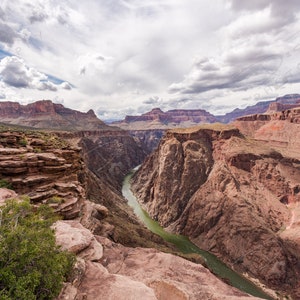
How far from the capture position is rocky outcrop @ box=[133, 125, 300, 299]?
4962cm

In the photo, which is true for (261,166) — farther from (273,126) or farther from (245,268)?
(273,126)

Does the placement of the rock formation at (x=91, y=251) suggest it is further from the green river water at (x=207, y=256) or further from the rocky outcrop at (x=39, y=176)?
the green river water at (x=207, y=256)

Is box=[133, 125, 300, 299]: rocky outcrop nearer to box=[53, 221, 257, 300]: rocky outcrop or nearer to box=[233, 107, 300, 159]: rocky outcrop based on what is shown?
box=[233, 107, 300, 159]: rocky outcrop

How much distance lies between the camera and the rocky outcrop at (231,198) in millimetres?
49625

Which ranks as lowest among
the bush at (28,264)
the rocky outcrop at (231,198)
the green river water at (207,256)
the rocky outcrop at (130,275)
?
the green river water at (207,256)

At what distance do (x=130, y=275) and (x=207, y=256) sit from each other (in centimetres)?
4650

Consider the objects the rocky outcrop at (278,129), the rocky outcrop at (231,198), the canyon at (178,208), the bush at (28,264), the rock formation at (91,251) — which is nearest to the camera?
the bush at (28,264)

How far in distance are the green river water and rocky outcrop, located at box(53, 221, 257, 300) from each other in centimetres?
2842

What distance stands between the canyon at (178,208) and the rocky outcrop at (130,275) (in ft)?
0.23

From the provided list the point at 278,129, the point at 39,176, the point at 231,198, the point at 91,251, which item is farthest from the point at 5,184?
the point at 278,129

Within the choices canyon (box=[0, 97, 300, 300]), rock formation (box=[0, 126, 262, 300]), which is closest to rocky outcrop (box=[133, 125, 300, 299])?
canyon (box=[0, 97, 300, 300])

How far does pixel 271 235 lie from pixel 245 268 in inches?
403

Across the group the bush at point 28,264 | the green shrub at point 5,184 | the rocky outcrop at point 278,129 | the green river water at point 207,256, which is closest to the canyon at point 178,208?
the green shrub at point 5,184

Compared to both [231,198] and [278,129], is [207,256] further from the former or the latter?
[278,129]
